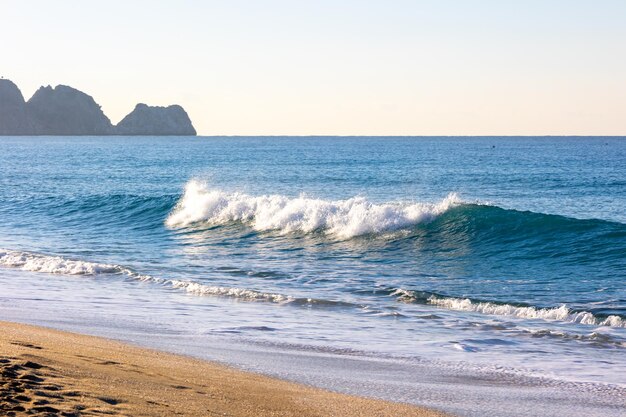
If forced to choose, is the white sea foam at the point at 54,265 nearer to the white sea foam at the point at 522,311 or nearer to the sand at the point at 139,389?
the white sea foam at the point at 522,311

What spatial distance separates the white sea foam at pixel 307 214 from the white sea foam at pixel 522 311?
1022 centimetres

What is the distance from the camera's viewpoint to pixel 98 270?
1934 cm

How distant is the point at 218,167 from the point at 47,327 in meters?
73.3

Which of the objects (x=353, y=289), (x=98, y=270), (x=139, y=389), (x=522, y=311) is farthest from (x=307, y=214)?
(x=139, y=389)

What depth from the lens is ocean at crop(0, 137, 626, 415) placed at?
10.3 metres

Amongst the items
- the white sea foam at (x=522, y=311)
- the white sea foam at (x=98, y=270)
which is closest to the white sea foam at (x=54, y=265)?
the white sea foam at (x=98, y=270)

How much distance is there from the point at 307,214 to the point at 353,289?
11809 mm

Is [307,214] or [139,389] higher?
[307,214]

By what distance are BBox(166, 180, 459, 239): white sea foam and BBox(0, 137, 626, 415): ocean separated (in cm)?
8

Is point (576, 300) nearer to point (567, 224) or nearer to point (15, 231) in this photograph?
point (567, 224)

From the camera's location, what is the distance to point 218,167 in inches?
3351

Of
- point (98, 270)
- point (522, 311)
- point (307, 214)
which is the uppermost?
point (307, 214)

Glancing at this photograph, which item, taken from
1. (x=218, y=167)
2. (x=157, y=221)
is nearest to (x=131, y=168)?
(x=218, y=167)

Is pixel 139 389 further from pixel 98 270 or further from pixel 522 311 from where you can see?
pixel 98 270
